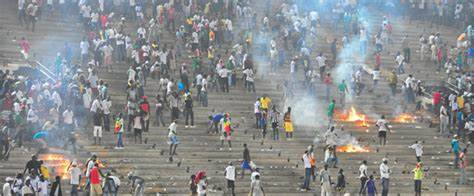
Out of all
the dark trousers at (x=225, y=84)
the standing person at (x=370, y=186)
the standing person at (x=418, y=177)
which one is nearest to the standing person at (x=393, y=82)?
the dark trousers at (x=225, y=84)

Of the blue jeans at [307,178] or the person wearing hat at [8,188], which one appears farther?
the blue jeans at [307,178]

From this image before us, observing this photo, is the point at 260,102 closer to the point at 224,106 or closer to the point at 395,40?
the point at 224,106

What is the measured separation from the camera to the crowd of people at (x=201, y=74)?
4122 centimetres

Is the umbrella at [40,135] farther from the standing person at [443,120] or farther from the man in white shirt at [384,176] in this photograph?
the standing person at [443,120]

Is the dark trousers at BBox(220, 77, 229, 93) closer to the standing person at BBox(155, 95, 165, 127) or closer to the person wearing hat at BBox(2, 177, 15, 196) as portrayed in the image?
the standing person at BBox(155, 95, 165, 127)

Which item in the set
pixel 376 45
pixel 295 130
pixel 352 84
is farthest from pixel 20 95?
pixel 376 45

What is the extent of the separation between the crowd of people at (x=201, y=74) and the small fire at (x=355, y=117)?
24.3 inches

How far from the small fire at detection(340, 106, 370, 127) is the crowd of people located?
0.62 metres

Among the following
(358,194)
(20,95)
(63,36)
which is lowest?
(358,194)

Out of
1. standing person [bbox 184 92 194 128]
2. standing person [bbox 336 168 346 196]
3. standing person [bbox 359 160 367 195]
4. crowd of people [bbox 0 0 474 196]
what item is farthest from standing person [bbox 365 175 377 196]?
standing person [bbox 184 92 194 128]

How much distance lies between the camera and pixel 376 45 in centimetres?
5544

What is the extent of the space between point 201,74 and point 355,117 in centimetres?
691

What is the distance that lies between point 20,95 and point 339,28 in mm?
19580

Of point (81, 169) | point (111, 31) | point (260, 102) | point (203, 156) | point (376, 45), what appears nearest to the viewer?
point (81, 169)
